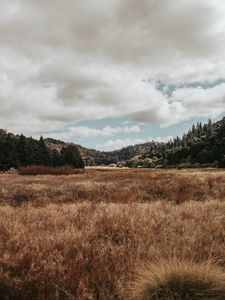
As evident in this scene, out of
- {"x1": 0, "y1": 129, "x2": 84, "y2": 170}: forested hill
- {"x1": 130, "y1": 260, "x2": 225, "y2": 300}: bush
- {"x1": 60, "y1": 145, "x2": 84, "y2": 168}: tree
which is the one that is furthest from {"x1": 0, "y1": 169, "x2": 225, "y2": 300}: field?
{"x1": 60, "y1": 145, "x2": 84, "y2": 168}: tree

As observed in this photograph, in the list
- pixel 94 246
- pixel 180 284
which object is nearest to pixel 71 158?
pixel 94 246

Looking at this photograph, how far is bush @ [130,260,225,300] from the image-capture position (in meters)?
3.91

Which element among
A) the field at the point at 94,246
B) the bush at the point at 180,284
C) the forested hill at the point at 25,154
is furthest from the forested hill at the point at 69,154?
the bush at the point at 180,284

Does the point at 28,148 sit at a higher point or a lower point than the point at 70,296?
higher

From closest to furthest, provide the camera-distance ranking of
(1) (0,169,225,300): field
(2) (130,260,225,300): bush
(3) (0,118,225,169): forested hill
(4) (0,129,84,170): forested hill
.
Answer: (2) (130,260,225,300): bush
(1) (0,169,225,300): field
(4) (0,129,84,170): forested hill
(3) (0,118,225,169): forested hill

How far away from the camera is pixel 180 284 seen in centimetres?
404

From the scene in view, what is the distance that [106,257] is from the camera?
17.3 ft

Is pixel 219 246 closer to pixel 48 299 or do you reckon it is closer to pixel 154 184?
pixel 48 299

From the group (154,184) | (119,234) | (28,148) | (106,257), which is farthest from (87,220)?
(28,148)

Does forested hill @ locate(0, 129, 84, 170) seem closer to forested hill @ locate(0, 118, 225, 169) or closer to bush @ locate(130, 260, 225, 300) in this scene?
forested hill @ locate(0, 118, 225, 169)

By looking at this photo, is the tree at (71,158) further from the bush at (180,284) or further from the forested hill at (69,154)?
the bush at (180,284)

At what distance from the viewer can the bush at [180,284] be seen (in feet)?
12.8

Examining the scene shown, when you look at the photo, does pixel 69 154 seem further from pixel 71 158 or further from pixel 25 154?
pixel 25 154

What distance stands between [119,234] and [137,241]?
532mm
